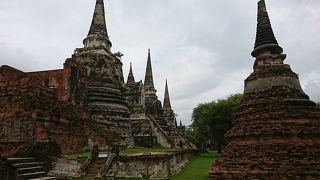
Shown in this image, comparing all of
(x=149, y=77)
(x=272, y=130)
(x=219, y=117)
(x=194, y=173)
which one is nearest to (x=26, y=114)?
(x=194, y=173)

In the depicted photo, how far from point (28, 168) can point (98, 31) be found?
1898cm

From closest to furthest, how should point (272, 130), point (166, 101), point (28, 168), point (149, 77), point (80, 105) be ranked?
1. point (272, 130)
2. point (28, 168)
3. point (80, 105)
4. point (149, 77)
5. point (166, 101)

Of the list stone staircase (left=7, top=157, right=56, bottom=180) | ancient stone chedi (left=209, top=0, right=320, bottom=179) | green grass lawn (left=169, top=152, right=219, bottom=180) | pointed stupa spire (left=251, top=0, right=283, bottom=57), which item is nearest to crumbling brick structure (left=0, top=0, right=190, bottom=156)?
stone staircase (left=7, top=157, right=56, bottom=180)

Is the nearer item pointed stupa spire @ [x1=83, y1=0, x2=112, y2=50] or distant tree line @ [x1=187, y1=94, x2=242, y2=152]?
pointed stupa spire @ [x1=83, y1=0, x2=112, y2=50]

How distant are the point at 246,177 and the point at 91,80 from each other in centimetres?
1763

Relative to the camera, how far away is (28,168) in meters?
10.4

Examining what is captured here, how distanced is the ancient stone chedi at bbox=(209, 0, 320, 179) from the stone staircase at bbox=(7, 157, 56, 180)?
18.7ft

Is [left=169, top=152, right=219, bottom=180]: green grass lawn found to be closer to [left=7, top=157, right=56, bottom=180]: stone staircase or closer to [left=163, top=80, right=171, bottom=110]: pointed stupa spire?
[left=7, top=157, right=56, bottom=180]: stone staircase

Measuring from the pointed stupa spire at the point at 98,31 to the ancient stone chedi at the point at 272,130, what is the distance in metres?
18.2

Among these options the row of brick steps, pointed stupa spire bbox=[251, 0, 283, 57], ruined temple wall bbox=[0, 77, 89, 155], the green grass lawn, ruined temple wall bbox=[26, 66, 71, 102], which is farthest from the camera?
ruined temple wall bbox=[26, 66, 71, 102]

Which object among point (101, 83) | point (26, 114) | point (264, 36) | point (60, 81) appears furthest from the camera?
point (101, 83)

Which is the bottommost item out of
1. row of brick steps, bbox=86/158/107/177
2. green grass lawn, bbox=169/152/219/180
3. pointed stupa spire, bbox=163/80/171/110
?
green grass lawn, bbox=169/152/219/180

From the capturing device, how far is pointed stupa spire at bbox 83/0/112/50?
27062mm

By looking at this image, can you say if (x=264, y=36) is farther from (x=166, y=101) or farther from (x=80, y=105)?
(x=166, y=101)
